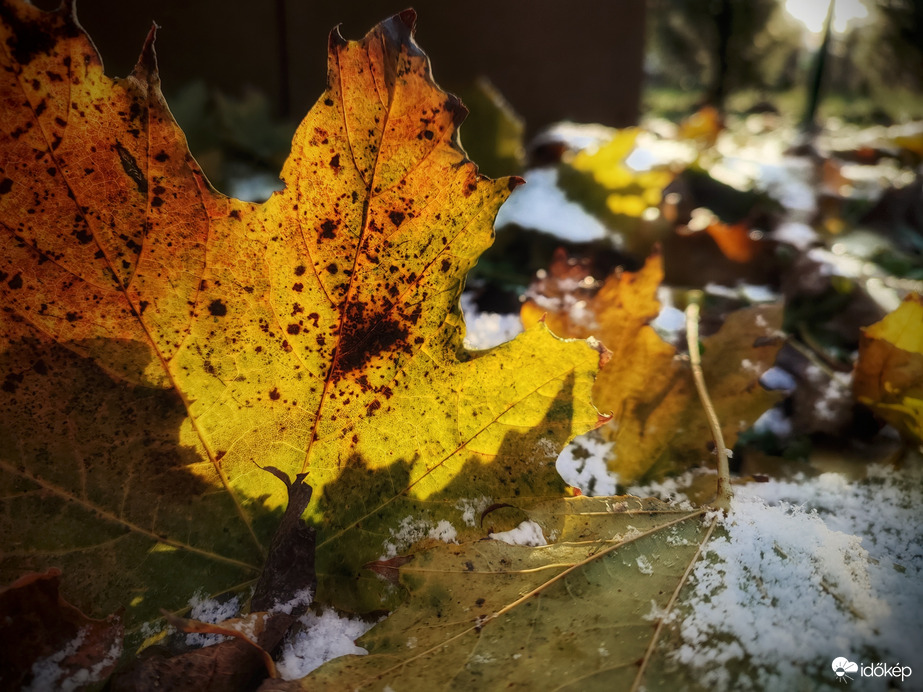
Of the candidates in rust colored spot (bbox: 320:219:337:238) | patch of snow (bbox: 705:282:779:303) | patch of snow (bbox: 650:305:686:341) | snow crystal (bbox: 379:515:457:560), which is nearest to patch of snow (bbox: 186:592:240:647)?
snow crystal (bbox: 379:515:457:560)

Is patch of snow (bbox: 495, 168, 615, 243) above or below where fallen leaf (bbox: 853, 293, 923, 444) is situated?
above

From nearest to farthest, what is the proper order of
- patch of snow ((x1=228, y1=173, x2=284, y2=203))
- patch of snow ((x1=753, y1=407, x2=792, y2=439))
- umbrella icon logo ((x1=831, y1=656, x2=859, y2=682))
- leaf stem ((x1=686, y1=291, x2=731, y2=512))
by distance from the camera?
umbrella icon logo ((x1=831, y1=656, x2=859, y2=682)) < leaf stem ((x1=686, y1=291, x2=731, y2=512)) < patch of snow ((x1=753, y1=407, x2=792, y2=439)) < patch of snow ((x1=228, y1=173, x2=284, y2=203))

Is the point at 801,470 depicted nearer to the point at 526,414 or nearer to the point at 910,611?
the point at 910,611

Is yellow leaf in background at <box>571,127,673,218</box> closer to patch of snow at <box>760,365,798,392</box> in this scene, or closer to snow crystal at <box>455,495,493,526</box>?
patch of snow at <box>760,365,798,392</box>

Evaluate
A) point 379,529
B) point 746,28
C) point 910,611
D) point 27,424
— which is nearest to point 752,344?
point 910,611

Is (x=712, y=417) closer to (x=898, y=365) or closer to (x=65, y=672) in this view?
(x=898, y=365)

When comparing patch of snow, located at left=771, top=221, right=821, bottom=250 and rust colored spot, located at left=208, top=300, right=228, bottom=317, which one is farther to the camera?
patch of snow, located at left=771, top=221, right=821, bottom=250

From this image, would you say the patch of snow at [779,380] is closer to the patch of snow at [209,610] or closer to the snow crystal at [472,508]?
the snow crystal at [472,508]

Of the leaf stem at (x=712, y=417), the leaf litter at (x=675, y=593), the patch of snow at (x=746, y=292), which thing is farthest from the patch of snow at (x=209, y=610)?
the patch of snow at (x=746, y=292)
